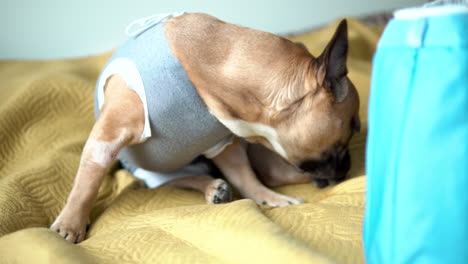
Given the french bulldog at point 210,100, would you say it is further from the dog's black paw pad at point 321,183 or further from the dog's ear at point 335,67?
the dog's black paw pad at point 321,183

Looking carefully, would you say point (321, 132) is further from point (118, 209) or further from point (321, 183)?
point (118, 209)

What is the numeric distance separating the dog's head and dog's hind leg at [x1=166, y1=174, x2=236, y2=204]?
177 mm

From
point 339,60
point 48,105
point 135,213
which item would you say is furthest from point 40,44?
point 339,60

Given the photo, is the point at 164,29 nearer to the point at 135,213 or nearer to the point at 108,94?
the point at 108,94

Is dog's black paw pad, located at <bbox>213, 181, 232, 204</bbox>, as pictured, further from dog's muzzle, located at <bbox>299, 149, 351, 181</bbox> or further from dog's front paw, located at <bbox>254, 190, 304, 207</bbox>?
dog's muzzle, located at <bbox>299, 149, 351, 181</bbox>

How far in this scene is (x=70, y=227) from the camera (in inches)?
41.8

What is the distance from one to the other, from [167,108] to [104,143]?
6.7 inches

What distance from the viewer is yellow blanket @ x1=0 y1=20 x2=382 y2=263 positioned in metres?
0.77

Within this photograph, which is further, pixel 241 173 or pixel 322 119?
pixel 241 173

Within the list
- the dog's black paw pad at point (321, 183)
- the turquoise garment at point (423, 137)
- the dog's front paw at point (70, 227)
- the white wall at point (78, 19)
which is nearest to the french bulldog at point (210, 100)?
the dog's front paw at point (70, 227)

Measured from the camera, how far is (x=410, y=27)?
52 centimetres

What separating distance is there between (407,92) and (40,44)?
1952 millimetres

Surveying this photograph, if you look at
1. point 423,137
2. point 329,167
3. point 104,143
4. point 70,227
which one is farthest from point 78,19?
point 423,137

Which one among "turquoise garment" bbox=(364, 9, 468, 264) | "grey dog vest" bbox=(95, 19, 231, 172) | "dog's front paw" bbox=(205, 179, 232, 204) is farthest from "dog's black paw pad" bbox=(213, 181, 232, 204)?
"turquoise garment" bbox=(364, 9, 468, 264)
